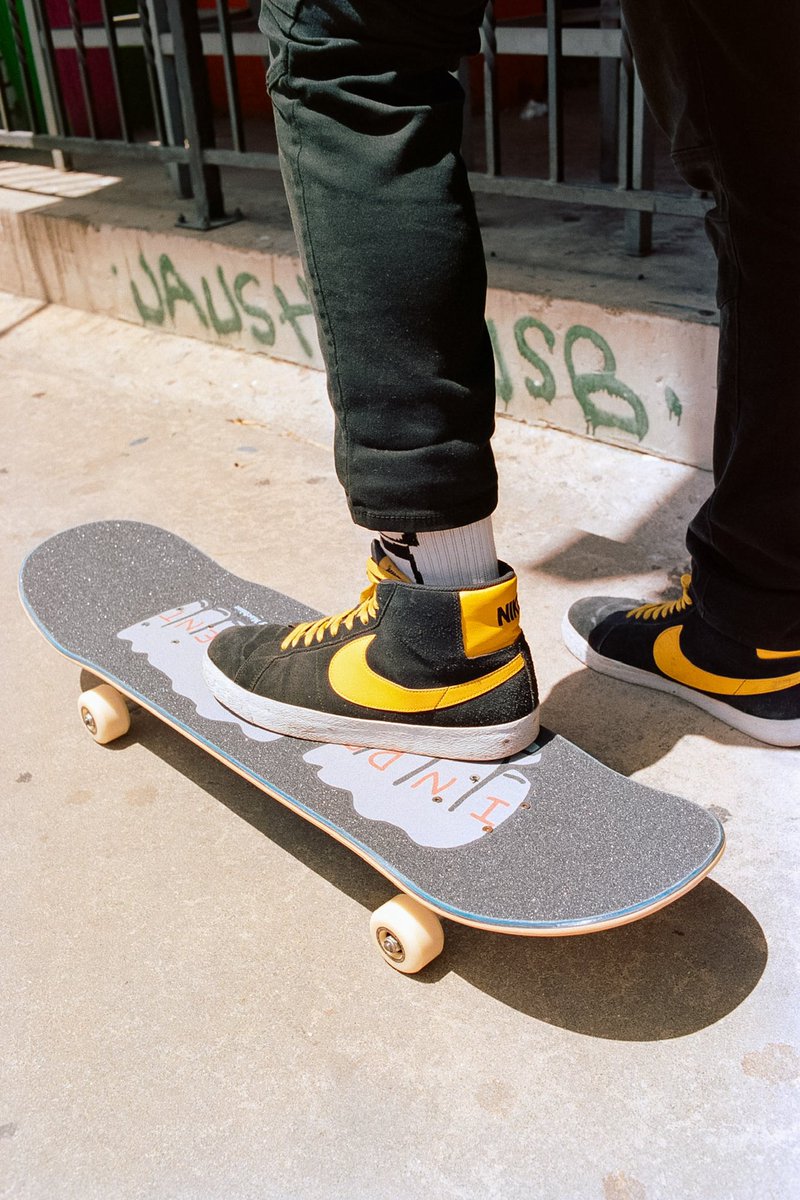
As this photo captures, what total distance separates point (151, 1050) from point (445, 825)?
420 mm

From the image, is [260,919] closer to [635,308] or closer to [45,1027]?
[45,1027]

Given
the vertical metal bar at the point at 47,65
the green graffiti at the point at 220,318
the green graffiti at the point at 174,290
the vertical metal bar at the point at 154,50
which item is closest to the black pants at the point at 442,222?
the green graffiti at the point at 220,318

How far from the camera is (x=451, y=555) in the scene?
1.34 metres

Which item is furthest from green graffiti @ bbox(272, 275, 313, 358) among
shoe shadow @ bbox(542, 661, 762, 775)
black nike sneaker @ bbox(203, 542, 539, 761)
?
black nike sneaker @ bbox(203, 542, 539, 761)

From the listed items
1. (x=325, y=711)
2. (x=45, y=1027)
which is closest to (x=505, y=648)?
(x=325, y=711)

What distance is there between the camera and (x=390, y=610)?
1.38 metres

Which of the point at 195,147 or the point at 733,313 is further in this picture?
the point at 195,147

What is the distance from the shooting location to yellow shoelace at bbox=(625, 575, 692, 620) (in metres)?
1.75

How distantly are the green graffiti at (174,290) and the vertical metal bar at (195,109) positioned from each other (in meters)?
0.16

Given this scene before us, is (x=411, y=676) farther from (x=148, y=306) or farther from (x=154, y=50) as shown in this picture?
(x=154, y=50)

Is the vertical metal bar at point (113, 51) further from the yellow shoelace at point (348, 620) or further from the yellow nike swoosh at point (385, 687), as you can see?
the yellow nike swoosh at point (385, 687)

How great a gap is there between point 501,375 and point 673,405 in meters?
0.51

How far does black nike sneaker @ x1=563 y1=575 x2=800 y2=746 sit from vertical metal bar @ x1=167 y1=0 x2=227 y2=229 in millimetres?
2262

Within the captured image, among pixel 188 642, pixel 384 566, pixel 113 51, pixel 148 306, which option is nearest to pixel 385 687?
pixel 384 566
